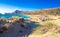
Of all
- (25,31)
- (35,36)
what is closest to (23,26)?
(25,31)

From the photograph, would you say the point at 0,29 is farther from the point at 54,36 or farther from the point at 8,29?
the point at 54,36

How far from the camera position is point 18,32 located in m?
15.5

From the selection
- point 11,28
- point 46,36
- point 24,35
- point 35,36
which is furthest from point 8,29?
point 46,36

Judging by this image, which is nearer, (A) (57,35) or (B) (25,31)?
(A) (57,35)

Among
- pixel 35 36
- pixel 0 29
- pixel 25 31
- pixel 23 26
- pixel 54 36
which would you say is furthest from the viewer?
pixel 23 26

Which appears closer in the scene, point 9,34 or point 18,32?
point 9,34

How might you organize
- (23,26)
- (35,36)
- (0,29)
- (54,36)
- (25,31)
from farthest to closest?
1. (23,26)
2. (25,31)
3. (0,29)
4. (35,36)
5. (54,36)

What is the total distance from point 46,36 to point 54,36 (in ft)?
2.13

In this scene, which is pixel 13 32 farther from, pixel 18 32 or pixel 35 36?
pixel 35 36

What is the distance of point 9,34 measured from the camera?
14.6m

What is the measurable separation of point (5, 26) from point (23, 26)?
2.56 metres

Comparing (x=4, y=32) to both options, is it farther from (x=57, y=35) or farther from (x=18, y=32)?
(x=57, y=35)

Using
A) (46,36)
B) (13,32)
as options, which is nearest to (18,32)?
(13,32)

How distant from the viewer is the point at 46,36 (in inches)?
529
